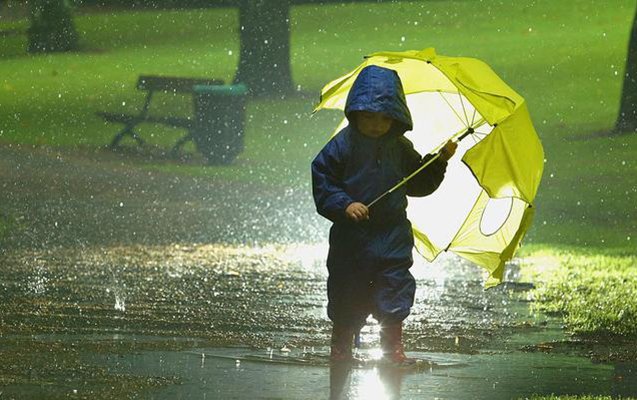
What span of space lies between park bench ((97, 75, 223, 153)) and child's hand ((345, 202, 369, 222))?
35.0 ft

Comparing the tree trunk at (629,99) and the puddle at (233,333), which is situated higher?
the tree trunk at (629,99)

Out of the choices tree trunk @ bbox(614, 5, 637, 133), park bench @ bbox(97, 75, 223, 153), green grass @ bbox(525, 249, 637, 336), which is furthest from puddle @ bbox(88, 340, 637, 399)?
tree trunk @ bbox(614, 5, 637, 133)

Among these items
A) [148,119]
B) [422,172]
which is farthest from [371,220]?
[148,119]

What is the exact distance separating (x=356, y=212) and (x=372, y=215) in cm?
28

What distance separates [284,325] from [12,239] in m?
4.32

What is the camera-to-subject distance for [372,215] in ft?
27.1

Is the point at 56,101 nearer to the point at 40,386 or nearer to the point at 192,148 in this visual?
the point at 192,148

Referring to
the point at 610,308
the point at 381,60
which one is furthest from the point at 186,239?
the point at 381,60

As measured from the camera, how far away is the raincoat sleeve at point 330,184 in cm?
811

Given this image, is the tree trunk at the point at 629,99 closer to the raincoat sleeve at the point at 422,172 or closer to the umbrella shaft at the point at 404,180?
the raincoat sleeve at the point at 422,172

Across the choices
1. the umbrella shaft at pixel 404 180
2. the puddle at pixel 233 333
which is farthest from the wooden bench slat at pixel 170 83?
the umbrella shaft at pixel 404 180

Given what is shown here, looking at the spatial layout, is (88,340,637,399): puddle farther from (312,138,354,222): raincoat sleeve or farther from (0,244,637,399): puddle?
(312,138,354,222): raincoat sleeve

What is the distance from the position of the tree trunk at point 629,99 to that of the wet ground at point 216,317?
5.35 metres

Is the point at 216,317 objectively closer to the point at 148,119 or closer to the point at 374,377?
the point at 374,377
